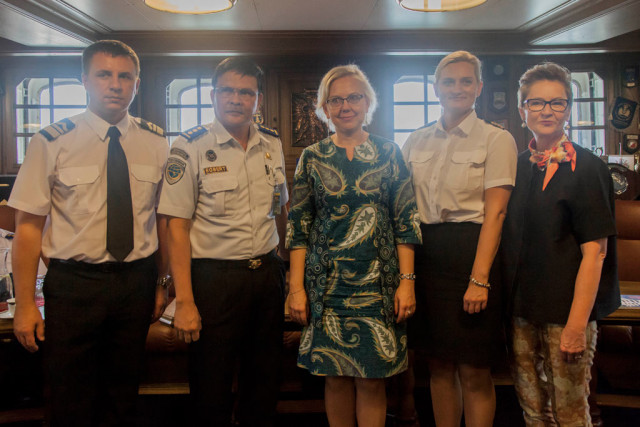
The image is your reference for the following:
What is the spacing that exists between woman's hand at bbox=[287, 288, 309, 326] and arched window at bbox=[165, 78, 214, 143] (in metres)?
4.06

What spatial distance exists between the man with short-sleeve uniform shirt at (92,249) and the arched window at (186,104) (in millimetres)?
3764

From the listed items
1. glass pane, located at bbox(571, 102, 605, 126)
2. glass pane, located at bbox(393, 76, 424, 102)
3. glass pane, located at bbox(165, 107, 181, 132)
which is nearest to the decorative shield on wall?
glass pane, located at bbox(393, 76, 424, 102)

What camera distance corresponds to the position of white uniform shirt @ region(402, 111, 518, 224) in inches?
66.8

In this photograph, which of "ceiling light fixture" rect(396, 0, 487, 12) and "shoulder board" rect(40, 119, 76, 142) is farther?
"ceiling light fixture" rect(396, 0, 487, 12)

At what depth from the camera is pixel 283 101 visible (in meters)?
5.26

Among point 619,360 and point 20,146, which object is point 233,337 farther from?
point 20,146

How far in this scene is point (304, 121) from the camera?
526 centimetres

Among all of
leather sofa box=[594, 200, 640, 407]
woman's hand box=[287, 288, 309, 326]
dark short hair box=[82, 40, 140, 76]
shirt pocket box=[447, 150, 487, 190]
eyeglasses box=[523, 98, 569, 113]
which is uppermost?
dark short hair box=[82, 40, 140, 76]

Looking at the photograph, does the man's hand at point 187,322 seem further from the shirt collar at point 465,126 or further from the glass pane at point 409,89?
the glass pane at point 409,89

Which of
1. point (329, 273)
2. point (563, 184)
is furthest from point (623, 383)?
point (329, 273)

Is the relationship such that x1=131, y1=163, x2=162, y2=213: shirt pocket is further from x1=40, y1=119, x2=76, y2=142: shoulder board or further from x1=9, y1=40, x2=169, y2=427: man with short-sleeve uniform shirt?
x1=40, y1=119, x2=76, y2=142: shoulder board

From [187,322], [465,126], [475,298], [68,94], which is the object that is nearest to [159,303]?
[187,322]

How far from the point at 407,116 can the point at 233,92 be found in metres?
4.07

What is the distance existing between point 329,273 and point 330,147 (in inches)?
18.2
